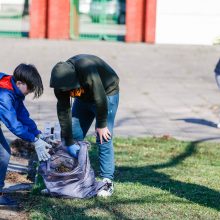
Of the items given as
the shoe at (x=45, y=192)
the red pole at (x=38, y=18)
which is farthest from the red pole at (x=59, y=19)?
the shoe at (x=45, y=192)

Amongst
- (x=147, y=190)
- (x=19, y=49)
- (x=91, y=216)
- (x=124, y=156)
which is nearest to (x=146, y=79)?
(x=19, y=49)

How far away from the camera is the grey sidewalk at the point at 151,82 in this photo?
12305mm

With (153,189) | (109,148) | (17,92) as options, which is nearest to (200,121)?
(153,189)

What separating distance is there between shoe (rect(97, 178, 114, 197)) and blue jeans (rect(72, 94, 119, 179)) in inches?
3.2

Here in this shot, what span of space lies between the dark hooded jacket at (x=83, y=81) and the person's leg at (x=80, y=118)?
0.32 metres

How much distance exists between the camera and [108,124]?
7102mm

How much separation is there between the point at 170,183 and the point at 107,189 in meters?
1.02

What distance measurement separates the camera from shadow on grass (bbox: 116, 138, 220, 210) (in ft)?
23.6

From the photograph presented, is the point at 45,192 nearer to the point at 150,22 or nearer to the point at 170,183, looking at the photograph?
the point at 170,183

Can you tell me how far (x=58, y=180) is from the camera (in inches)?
276

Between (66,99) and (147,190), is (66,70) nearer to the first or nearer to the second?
(66,99)

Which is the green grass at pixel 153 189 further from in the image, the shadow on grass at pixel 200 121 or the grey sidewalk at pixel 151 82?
the shadow on grass at pixel 200 121

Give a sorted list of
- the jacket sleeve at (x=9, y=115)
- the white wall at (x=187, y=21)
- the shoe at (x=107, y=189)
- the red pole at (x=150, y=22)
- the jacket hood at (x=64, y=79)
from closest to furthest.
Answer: the jacket sleeve at (x=9, y=115)
the jacket hood at (x=64, y=79)
the shoe at (x=107, y=189)
the red pole at (x=150, y=22)
the white wall at (x=187, y=21)

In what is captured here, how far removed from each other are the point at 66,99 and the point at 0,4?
16.7 m
